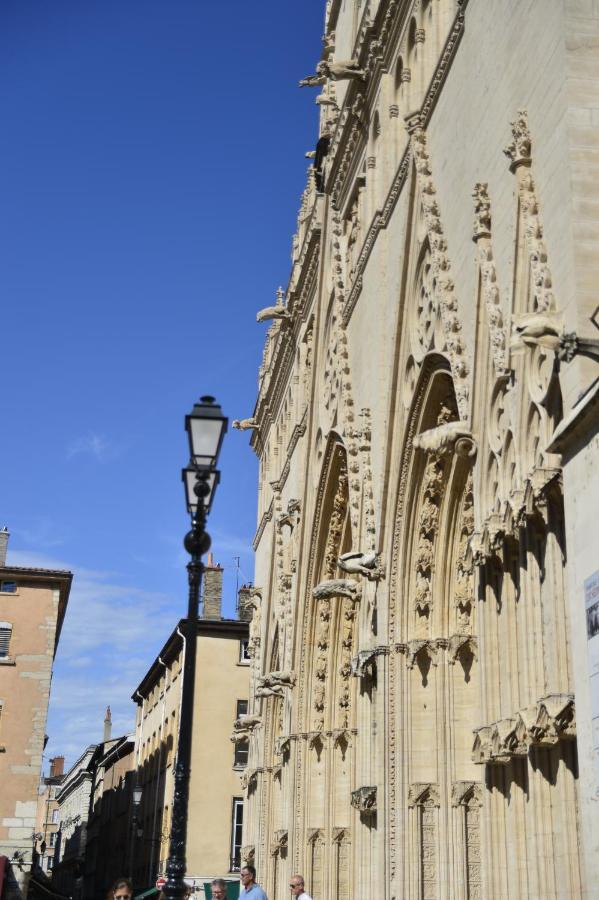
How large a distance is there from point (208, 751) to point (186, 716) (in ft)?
122

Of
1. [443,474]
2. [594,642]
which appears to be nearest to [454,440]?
[443,474]

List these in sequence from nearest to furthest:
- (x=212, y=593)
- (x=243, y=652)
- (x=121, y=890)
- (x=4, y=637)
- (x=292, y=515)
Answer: (x=121, y=890) < (x=292, y=515) < (x=4, y=637) < (x=243, y=652) < (x=212, y=593)

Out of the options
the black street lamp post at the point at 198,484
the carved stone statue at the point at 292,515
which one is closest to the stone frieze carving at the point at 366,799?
the black street lamp post at the point at 198,484

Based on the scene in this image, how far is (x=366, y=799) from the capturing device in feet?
64.8

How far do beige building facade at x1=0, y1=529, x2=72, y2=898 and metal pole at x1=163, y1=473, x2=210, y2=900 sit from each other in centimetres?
3006

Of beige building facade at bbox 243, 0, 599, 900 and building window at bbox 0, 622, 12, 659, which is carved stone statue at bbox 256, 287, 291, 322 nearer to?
beige building facade at bbox 243, 0, 599, 900

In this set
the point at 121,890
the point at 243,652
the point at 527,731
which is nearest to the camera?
the point at 121,890

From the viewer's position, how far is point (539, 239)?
12.7 meters

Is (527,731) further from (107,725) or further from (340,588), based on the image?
(107,725)

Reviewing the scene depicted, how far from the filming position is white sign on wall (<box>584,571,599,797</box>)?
32.4 feet

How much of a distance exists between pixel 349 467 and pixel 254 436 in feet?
68.4

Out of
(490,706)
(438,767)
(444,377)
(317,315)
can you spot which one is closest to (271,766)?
(317,315)

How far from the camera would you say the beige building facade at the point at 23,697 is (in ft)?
127

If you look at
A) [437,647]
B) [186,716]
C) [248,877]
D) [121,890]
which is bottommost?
[121,890]
